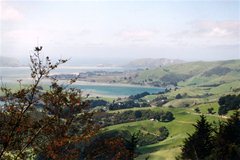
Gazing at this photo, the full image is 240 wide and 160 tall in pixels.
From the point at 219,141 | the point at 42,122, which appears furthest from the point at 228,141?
the point at 42,122

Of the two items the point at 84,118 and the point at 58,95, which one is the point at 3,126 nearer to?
the point at 58,95

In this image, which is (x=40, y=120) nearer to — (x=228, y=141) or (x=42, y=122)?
(x=42, y=122)

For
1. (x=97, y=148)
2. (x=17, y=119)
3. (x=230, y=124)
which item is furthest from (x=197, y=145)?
(x=17, y=119)

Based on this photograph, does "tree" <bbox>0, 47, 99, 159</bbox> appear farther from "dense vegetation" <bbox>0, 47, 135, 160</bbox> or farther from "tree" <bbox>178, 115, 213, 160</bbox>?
"tree" <bbox>178, 115, 213, 160</bbox>

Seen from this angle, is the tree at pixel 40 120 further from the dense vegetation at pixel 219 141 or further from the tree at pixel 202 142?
the tree at pixel 202 142

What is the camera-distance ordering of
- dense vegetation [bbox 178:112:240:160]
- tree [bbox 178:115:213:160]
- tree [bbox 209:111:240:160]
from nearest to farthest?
tree [bbox 209:111:240:160]
dense vegetation [bbox 178:112:240:160]
tree [bbox 178:115:213:160]

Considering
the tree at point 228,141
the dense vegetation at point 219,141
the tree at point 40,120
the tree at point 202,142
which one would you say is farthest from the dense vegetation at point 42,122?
the tree at point 202,142

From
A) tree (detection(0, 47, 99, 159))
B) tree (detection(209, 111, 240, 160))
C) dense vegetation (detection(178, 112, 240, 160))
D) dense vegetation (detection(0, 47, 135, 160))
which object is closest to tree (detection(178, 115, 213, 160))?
dense vegetation (detection(178, 112, 240, 160))

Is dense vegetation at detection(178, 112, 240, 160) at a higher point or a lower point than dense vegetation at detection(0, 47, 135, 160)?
lower
